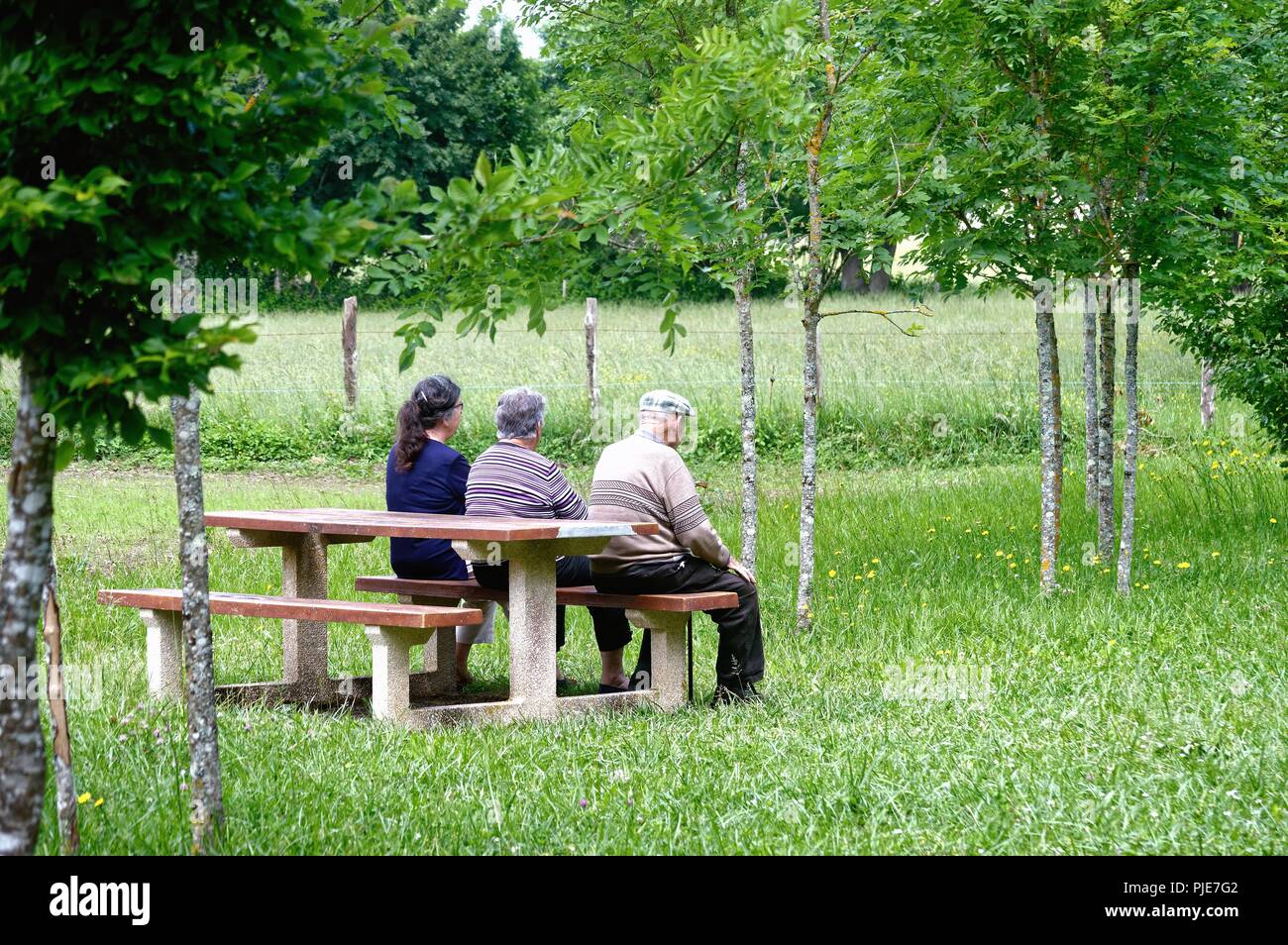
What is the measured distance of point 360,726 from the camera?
5.52 metres

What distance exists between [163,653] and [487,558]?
1.81 metres

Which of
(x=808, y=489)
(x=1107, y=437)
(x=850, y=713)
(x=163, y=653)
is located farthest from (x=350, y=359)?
(x=850, y=713)

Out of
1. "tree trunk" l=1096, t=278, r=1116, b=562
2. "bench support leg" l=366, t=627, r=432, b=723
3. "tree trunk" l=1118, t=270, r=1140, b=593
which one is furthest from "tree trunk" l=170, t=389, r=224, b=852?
"tree trunk" l=1096, t=278, r=1116, b=562

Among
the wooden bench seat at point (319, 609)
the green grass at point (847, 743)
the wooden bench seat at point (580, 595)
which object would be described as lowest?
the green grass at point (847, 743)

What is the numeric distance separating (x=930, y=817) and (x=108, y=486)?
40.9 feet

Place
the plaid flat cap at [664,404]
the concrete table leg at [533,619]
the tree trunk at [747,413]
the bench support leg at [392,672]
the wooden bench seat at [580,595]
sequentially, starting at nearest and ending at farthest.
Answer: the bench support leg at [392,672] < the concrete table leg at [533,619] < the wooden bench seat at [580,595] < the plaid flat cap at [664,404] < the tree trunk at [747,413]

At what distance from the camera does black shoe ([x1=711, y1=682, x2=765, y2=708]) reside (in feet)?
20.3

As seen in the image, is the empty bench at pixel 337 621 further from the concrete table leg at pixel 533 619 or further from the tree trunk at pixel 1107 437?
the tree trunk at pixel 1107 437

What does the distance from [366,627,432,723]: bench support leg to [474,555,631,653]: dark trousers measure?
0.71 metres

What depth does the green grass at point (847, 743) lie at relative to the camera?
13.4 feet

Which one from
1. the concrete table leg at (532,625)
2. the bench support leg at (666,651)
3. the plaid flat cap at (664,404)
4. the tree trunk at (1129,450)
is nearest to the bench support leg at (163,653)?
the concrete table leg at (532,625)

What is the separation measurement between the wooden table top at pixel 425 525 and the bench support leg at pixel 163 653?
1.63 ft
